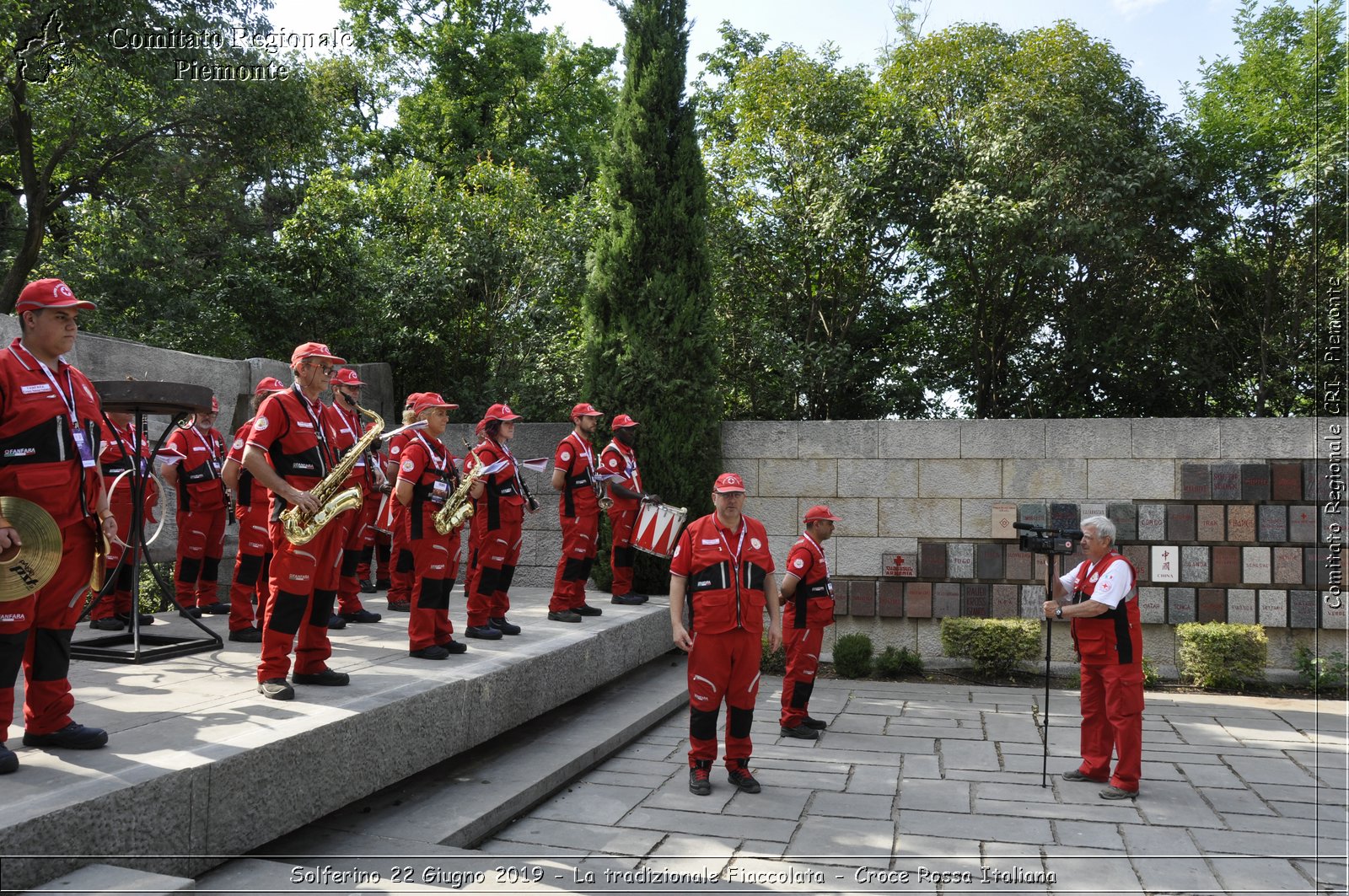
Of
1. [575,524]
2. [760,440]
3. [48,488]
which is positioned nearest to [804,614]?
[575,524]

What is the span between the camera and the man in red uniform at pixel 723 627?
19.6 ft

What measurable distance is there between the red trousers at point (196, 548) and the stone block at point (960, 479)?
7274 millimetres

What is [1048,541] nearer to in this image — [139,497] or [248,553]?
[248,553]

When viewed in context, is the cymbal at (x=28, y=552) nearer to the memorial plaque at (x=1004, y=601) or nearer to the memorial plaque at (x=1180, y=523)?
the memorial plaque at (x=1004, y=601)

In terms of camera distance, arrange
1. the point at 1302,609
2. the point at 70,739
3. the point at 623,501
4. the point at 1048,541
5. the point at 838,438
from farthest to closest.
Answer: the point at 838,438, the point at 1302,609, the point at 623,501, the point at 1048,541, the point at 70,739

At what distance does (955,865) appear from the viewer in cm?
486

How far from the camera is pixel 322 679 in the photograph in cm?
541

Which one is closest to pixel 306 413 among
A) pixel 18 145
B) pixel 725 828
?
pixel 725 828

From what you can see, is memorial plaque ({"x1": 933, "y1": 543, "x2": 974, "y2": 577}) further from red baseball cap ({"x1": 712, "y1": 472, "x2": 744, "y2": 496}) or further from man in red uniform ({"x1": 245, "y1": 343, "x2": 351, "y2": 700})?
man in red uniform ({"x1": 245, "y1": 343, "x2": 351, "y2": 700})

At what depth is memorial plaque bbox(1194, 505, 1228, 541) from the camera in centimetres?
1003

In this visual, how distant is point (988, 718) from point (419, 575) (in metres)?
5.08

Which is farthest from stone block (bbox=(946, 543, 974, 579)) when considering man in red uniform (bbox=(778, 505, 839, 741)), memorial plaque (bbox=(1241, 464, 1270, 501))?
man in red uniform (bbox=(778, 505, 839, 741))

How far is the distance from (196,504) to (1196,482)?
32.2 ft

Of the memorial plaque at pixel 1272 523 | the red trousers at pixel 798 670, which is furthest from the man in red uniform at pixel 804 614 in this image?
the memorial plaque at pixel 1272 523
